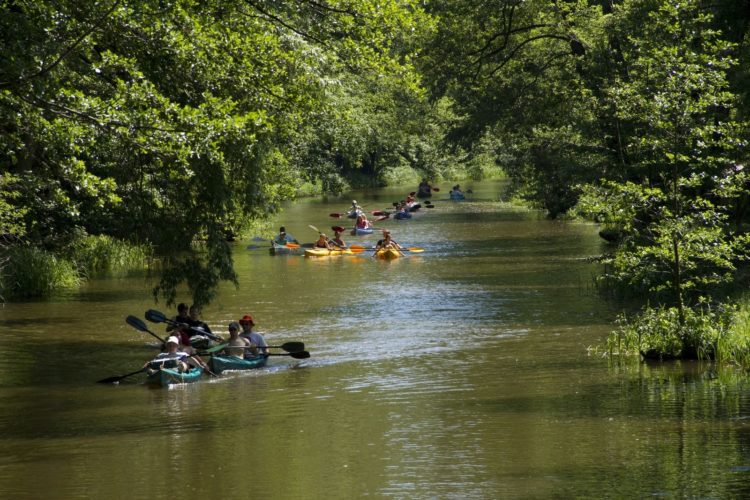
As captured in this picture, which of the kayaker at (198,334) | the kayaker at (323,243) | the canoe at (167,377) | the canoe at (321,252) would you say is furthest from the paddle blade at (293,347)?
the kayaker at (323,243)

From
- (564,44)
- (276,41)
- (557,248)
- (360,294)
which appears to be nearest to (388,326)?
(360,294)

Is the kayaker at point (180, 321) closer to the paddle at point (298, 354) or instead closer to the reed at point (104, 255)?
the paddle at point (298, 354)

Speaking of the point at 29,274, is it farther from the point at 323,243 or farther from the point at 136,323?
the point at 323,243

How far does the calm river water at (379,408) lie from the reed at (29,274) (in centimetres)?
55

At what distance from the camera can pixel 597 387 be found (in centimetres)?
1380

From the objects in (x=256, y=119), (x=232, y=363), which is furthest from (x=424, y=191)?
(x=256, y=119)

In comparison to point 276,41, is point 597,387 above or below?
below

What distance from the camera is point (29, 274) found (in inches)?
936

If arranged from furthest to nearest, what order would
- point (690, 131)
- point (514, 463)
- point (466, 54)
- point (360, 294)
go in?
point (466, 54) < point (360, 294) < point (690, 131) < point (514, 463)

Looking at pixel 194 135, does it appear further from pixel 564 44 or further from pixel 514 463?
pixel 564 44

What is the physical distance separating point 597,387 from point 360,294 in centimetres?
1157

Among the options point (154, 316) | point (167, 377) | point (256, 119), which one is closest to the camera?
point (256, 119)

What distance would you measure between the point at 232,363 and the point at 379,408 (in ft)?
13.2

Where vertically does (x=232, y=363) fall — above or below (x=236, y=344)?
below
